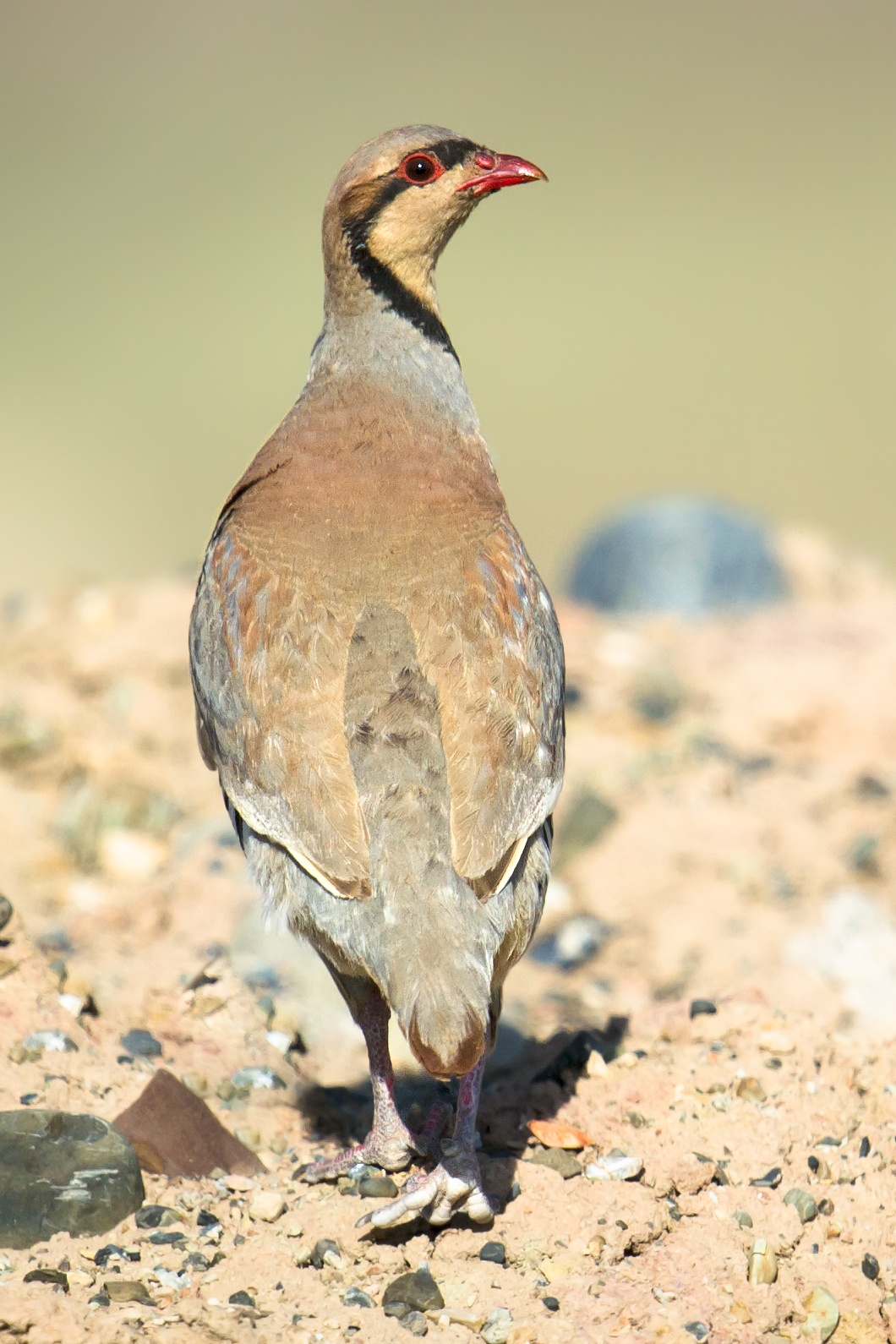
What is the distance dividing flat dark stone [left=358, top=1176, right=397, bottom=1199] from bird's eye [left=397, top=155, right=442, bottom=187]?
12.6 ft

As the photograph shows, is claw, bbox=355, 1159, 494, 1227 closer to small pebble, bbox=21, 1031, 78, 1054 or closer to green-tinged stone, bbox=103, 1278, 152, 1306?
green-tinged stone, bbox=103, 1278, 152, 1306

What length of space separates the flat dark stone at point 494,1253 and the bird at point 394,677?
0.16 metres

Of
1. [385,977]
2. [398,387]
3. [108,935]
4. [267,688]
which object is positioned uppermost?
[398,387]

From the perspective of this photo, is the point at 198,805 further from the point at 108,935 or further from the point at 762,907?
the point at 762,907

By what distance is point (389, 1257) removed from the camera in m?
4.14

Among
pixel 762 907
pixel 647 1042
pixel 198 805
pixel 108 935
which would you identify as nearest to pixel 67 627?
pixel 198 805

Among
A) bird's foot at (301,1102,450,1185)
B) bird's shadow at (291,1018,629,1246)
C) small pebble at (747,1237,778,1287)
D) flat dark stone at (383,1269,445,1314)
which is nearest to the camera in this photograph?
flat dark stone at (383,1269,445,1314)

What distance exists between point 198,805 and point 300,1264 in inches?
208

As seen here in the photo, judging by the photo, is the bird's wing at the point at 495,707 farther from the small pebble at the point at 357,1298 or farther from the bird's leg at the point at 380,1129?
the small pebble at the point at 357,1298

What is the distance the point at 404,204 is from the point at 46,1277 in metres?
4.12

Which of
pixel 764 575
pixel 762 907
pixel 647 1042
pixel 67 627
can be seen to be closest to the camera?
pixel 647 1042

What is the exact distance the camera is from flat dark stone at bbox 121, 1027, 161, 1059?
5434 mm

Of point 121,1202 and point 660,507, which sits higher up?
point 660,507

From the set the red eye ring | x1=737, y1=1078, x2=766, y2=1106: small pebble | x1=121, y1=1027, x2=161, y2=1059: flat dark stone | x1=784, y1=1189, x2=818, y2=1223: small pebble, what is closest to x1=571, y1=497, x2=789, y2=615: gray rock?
the red eye ring
